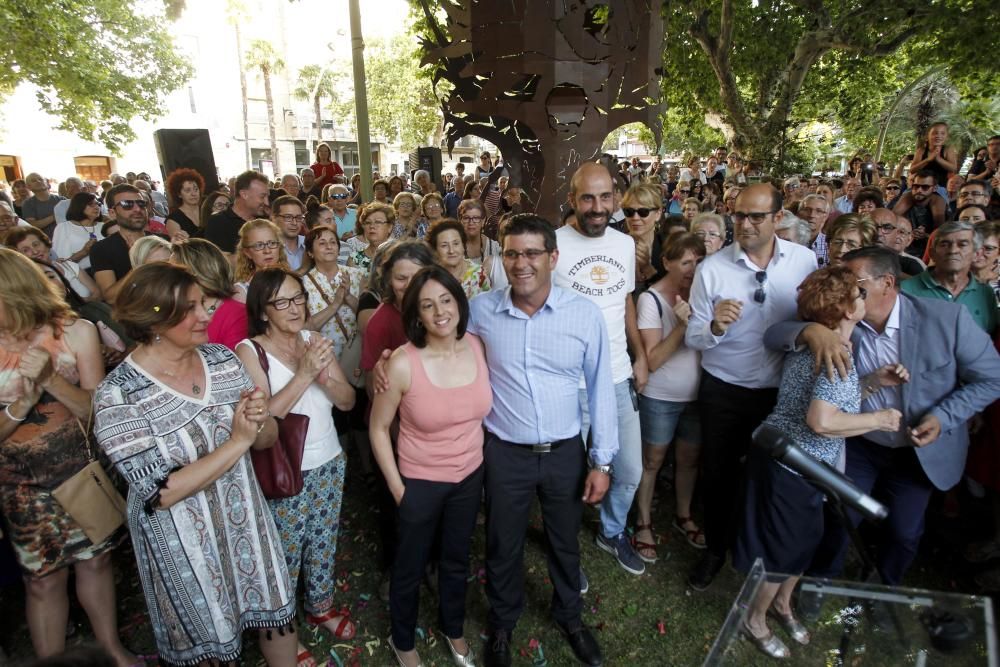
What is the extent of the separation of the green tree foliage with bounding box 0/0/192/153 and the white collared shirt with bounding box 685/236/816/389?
13.0 metres

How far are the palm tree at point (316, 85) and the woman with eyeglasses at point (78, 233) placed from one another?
37.0 m

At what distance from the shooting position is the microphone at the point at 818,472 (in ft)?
4.89

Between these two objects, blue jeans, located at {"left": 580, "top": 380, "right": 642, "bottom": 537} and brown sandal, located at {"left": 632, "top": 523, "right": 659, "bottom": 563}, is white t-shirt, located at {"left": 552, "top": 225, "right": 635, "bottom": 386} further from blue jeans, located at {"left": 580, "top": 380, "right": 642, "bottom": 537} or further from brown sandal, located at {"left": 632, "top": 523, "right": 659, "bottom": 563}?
brown sandal, located at {"left": 632, "top": 523, "right": 659, "bottom": 563}

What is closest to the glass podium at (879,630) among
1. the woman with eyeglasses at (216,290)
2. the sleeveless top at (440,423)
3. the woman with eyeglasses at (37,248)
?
the sleeveless top at (440,423)

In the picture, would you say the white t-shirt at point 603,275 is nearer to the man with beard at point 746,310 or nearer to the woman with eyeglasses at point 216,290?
the man with beard at point 746,310

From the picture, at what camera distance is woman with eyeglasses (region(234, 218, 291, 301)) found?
3.67 m

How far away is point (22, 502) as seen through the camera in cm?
231

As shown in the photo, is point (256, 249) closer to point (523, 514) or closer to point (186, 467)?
point (186, 467)

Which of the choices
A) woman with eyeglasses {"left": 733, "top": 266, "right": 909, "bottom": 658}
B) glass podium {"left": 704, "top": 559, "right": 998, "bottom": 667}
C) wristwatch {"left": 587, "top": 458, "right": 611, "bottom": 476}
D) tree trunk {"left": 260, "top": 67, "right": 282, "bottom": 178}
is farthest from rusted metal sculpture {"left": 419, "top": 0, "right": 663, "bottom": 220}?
tree trunk {"left": 260, "top": 67, "right": 282, "bottom": 178}

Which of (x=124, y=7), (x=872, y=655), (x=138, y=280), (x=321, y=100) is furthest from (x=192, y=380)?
(x=321, y=100)

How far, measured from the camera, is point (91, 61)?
40.3ft

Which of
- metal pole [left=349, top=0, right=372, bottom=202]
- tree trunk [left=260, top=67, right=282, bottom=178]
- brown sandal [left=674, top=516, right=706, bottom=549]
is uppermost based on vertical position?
tree trunk [left=260, top=67, right=282, bottom=178]

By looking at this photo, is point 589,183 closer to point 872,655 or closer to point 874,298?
point 874,298

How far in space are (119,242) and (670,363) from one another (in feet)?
14.2
